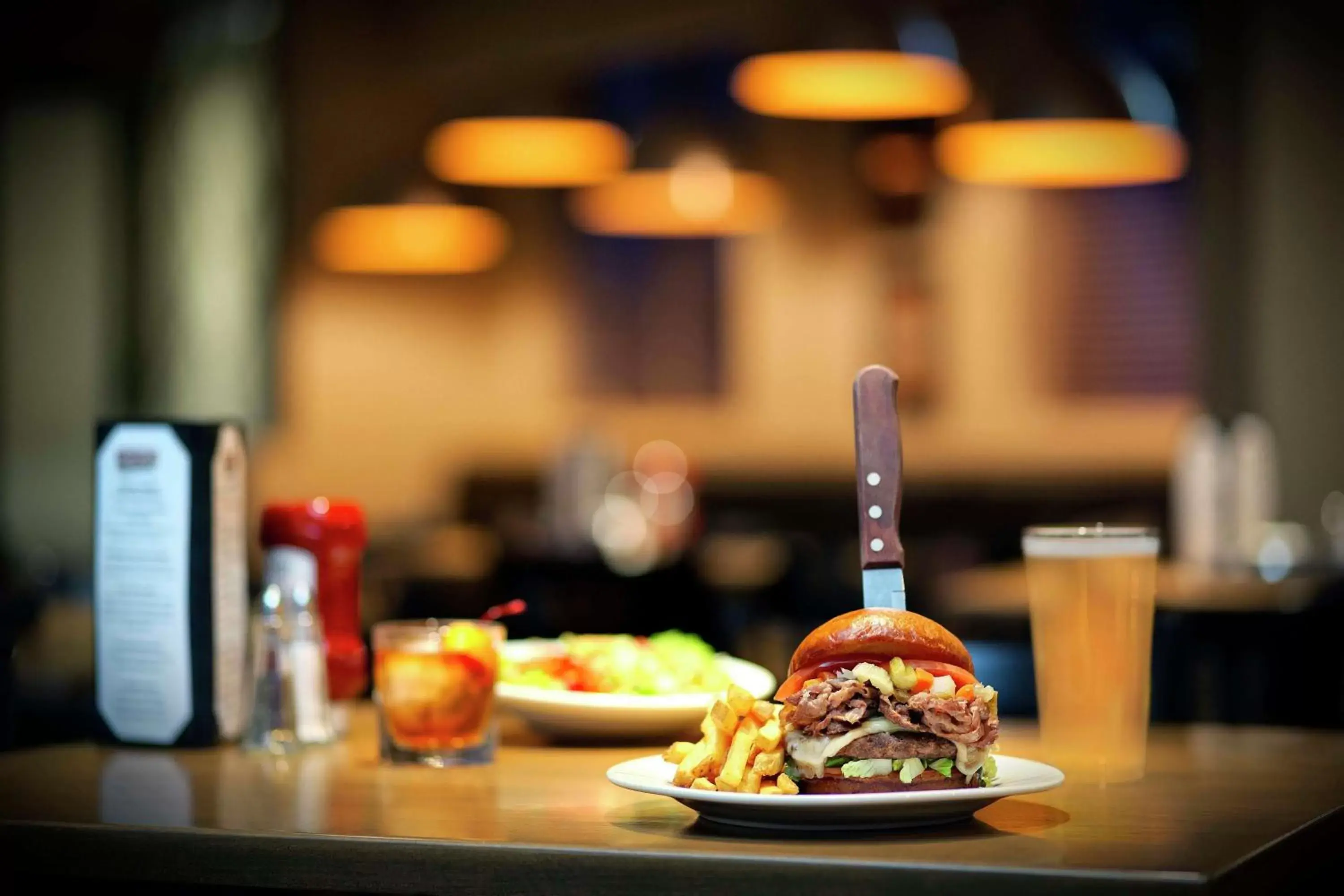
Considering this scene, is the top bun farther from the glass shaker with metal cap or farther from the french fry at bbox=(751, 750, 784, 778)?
the glass shaker with metal cap

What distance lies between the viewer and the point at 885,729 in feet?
4.11

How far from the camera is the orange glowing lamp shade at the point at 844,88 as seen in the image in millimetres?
5535

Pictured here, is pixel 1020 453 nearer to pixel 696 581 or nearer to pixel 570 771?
pixel 696 581

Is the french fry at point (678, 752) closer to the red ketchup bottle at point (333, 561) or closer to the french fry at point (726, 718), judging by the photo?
the french fry at point (726, 718)

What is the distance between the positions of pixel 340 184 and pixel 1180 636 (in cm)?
681

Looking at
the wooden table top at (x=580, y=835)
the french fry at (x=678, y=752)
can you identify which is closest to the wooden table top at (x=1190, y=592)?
the wooden table top at (x=580, y=835)

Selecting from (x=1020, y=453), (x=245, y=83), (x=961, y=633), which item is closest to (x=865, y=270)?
(x=1020, y=453)

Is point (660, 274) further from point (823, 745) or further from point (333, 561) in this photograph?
point (823, 745)

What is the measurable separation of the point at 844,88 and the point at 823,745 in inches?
185

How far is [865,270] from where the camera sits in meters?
8.95

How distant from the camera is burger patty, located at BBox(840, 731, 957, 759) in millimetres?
1251

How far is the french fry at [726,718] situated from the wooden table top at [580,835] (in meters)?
0.07

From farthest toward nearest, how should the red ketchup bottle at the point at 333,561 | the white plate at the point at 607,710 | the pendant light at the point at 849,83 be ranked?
the pendant light at the point at 849,83 → the red ketchup bottle at the point at 333,561 → the white plate at the point at 607,710

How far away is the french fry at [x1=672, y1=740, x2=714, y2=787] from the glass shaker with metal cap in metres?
0.66
